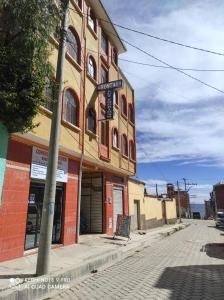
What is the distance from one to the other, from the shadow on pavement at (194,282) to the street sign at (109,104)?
1017 centimetres

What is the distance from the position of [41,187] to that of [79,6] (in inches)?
420

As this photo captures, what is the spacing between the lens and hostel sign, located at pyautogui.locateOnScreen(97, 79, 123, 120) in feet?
55.4

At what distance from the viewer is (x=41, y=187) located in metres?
11.6

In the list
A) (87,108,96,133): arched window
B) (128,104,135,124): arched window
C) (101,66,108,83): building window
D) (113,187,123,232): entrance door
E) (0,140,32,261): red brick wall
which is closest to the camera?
(0,140,32,261): red brick wall

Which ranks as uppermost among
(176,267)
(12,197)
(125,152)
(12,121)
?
(125,152)

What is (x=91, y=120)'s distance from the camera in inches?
649

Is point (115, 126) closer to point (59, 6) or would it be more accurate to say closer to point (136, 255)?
point (136, 255)

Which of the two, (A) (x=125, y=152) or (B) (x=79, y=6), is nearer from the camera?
(B) (x=79, y=6)

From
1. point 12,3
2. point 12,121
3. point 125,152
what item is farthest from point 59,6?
point 125,152

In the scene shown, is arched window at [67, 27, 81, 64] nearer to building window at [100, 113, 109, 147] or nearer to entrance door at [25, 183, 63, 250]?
building window at [100, 113, 109, 147]

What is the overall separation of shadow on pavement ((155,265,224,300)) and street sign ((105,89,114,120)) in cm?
1017

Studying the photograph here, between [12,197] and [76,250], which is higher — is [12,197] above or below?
above

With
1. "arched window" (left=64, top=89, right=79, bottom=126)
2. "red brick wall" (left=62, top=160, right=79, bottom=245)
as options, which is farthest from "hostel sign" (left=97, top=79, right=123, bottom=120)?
"red brick wall" (left=62, top=160, right=79, bottom=245)

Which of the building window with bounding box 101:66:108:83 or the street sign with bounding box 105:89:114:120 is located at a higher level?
the building window with bounding box 101:66:108:83
